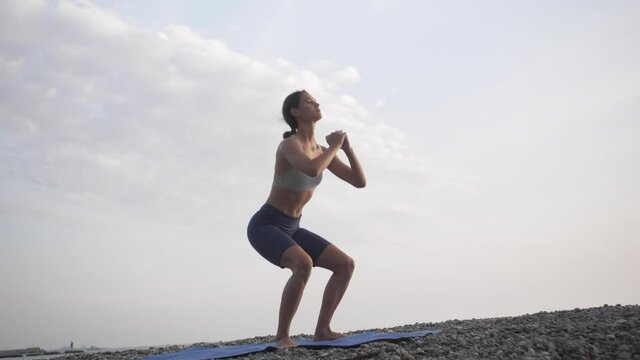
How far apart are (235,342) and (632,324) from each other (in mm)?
5263

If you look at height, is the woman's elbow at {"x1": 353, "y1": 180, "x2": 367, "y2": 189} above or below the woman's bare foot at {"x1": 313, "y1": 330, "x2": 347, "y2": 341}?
above

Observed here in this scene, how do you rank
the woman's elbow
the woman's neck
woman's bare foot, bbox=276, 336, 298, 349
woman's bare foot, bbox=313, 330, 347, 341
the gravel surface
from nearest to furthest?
the gravel surface → woman's bare foot, bbox=276, 336, 298, 349 → woman's bare foot, bbox=313, 330, 347, 341 → the woman's neck → the woman's elbow

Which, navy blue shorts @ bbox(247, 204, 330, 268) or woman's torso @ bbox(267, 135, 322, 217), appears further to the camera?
woman's torso @ bbox(267, 135, 322, 217)

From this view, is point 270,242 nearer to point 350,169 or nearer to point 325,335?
point 325,335

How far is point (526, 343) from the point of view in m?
4.77

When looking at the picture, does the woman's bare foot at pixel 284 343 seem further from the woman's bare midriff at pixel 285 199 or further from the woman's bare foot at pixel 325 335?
the woman's bare midriff at pixel 285 199

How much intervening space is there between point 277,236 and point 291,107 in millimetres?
1475

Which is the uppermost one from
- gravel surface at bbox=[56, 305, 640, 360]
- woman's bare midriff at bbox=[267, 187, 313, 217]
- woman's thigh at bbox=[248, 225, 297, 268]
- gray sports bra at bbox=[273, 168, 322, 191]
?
gray sports bra at bbox=[273, 168, 322, 191]

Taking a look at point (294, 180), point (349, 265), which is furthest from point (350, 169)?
point (349, 265)

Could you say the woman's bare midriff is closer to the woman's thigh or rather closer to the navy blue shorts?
the navy blue shorts

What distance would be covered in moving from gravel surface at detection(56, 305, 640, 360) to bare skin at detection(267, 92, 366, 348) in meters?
0.51

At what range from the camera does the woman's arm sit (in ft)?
21.3

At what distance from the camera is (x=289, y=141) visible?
237 inches

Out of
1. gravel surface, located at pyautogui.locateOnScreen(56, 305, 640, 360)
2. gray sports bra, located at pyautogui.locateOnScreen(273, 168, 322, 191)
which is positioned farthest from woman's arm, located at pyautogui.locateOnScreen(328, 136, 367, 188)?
gravel surface, located at pyautogui.locateOnScreen(56, 305, 640, 360)
